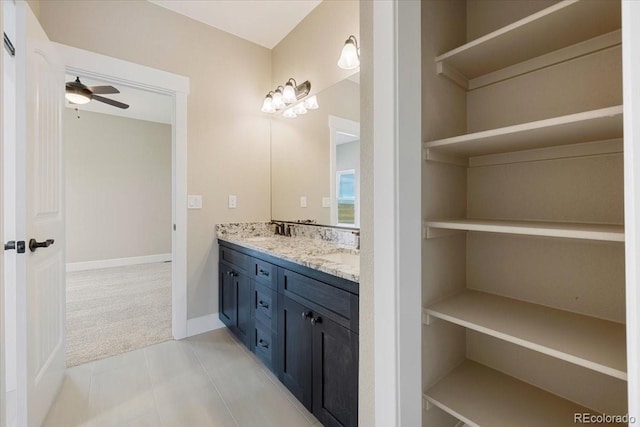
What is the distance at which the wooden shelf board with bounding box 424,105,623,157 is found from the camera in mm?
722

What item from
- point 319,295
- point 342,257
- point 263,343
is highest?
point 342,257

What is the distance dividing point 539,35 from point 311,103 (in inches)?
69.5

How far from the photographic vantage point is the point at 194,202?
252 cm

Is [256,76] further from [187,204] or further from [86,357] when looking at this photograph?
[86,357]

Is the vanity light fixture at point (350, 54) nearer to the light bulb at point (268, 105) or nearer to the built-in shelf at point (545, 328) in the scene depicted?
the light bulb at point (268, 105)

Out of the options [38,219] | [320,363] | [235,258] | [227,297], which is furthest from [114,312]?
[320,363]

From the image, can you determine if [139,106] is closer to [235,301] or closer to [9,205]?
[9,205]

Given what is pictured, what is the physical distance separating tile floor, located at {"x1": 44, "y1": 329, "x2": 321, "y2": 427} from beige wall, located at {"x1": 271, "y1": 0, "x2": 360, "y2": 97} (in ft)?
7.18

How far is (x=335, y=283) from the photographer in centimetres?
133

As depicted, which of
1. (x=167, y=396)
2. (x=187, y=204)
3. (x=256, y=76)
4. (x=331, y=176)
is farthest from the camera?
(x=256, y=76)

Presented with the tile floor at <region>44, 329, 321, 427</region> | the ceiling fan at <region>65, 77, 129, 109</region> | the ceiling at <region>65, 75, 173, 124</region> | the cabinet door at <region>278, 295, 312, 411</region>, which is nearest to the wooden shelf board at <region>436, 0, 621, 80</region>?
the cabinet door at <region>278, 295, 312, 411</region>

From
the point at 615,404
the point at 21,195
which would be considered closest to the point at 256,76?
the point at 21,195

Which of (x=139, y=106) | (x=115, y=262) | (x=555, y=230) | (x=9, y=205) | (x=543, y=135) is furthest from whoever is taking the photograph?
(x=115, y=262)

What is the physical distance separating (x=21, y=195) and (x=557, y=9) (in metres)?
2.11
